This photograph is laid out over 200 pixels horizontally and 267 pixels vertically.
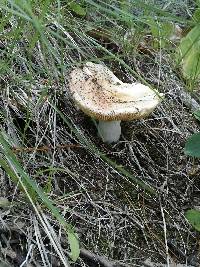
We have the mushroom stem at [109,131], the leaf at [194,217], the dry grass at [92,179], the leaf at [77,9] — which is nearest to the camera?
the dry grass at [92,179]

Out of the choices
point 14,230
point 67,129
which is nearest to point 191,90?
point 67,129

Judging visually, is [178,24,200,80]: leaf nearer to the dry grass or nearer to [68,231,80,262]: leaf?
the dry grass

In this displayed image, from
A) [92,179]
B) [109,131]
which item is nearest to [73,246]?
[92,179]

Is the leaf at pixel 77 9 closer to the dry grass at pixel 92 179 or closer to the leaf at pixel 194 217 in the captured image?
the dry grass at pixel 92 179

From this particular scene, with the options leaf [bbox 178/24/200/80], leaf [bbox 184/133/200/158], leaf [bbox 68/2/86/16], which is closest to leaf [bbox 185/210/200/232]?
leaf [bbox 184/133/200/158]

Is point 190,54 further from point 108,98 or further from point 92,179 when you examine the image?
point 92,179

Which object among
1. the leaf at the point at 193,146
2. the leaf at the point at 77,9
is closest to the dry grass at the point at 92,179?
the leaf at the point at 77,9

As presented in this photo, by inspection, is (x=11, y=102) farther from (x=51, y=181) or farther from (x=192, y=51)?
(x=192, y=51)
